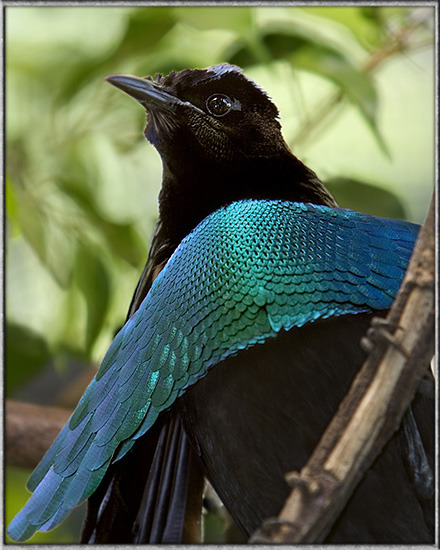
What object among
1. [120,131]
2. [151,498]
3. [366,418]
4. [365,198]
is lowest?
[151,498]

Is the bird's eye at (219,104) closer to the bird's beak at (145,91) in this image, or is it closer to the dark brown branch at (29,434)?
the bird's beak at (145,91)

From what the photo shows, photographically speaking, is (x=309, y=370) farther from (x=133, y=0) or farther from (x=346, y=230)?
(x=133, y=0)

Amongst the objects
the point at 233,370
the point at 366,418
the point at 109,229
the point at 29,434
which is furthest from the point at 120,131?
the point at 366,418

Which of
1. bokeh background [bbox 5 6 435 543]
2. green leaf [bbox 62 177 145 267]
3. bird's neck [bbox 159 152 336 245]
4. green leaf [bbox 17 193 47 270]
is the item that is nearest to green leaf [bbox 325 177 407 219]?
bokeh background [bbox 5 6 435 543]

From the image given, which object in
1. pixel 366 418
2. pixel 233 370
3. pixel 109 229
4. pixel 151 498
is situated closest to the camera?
pixel 366 418

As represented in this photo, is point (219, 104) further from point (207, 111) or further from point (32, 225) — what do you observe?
point (32, 225)

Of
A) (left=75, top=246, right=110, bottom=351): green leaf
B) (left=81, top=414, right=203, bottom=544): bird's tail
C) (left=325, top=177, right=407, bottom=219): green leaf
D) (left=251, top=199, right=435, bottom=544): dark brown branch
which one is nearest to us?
(left=251, top=199, right=435, bottom=544): dark brown branch

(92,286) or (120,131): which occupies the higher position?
(120,131)

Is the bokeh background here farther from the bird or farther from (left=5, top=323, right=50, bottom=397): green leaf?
the bird
